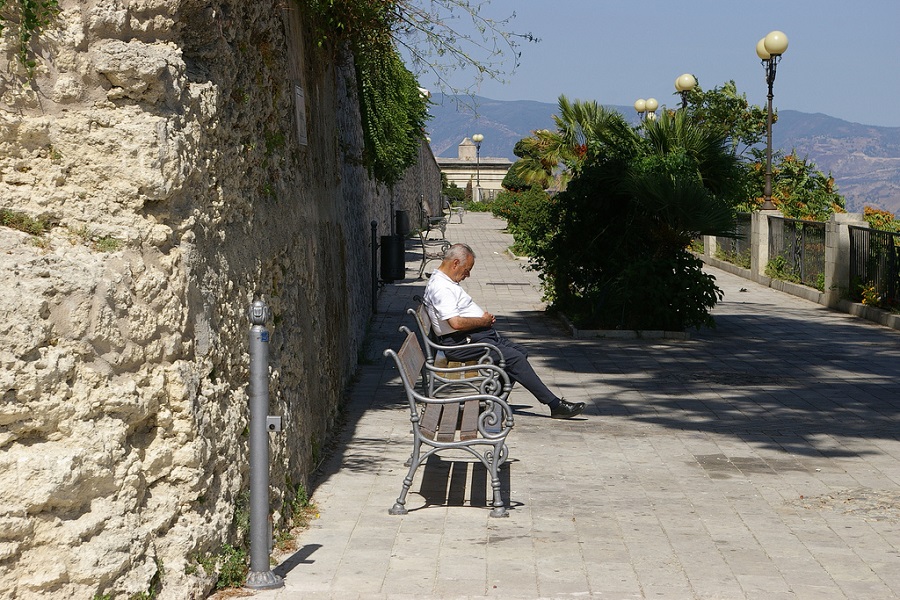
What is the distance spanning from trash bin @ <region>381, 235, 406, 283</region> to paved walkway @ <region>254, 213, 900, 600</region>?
22.2ft

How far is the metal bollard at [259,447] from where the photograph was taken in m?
4.43

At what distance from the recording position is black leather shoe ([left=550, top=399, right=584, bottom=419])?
871 cm

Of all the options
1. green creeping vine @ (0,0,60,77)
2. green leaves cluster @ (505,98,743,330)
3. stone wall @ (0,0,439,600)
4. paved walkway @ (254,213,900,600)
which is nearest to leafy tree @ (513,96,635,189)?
green leaves cluster @ (505,98,743,330)

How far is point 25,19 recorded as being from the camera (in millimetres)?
3793

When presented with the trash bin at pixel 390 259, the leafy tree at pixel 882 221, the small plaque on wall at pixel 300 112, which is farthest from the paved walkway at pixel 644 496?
the leafy tree at pixel 882 221

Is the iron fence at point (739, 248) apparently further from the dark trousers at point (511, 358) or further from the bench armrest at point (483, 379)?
the bench armrest at point (483, 379)

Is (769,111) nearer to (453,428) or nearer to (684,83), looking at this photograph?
(684,83)

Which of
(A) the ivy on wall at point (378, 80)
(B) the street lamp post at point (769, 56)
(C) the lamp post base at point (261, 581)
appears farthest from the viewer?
(B) the street lamp post at point (769, 56)

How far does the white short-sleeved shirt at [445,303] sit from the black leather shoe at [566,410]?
948 millimetres

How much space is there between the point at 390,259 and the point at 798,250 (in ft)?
25.2

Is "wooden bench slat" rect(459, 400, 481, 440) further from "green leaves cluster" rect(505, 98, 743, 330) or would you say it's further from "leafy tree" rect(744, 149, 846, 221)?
"leafy tree" rect(744, 149, 846, 221)

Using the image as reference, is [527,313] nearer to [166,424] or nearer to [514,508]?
[514,508]

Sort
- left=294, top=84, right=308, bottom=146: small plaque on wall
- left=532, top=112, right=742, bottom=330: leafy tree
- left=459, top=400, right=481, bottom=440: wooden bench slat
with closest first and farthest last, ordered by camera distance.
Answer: left=459, top=400, right=481, bottom=440: wooden bench slat → left=294, top=84, right=308, bottom=146: small plaque on wall → left=532, top=112, right=742, bottom=330: leafy tree

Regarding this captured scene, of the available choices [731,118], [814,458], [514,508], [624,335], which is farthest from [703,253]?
[514,508]
